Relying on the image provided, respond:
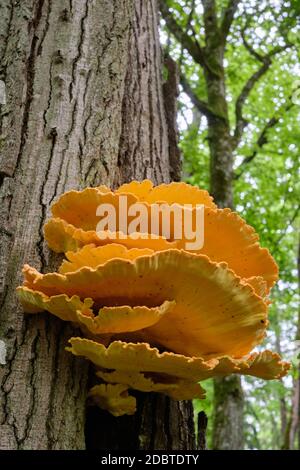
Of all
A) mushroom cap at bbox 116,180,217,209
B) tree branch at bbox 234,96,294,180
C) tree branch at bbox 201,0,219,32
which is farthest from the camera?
tree branch at bbox 234,96,294,180

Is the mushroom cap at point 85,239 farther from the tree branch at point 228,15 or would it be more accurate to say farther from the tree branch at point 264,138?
the tree branch at point 264,138

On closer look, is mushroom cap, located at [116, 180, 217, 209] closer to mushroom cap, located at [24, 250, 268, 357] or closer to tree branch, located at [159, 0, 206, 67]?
mushroom cap, located at [24, 250, 268, 357]

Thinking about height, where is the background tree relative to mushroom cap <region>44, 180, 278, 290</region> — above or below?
above

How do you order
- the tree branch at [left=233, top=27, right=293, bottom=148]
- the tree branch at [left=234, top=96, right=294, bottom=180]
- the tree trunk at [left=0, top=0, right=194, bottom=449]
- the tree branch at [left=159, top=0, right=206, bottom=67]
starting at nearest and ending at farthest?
the tree trunk at [left=0, top=0, right=194, bottom=449] → the tree branch at [left=159, top=0, right=206, bottom=67] → the tree branch at [left=233, top=27, right=293, bottom=148] → the tree branch at [left=234, top=96, right=294, bottom=180]

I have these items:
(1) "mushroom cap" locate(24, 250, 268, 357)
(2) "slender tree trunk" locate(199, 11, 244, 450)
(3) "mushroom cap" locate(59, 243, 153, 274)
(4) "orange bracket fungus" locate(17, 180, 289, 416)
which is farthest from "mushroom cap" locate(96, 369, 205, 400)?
(2) "slender tree trunk" locate(199, 11, 244, 450)

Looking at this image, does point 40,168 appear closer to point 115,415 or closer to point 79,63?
point 79,63

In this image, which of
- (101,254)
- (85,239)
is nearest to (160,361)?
(101,254)
